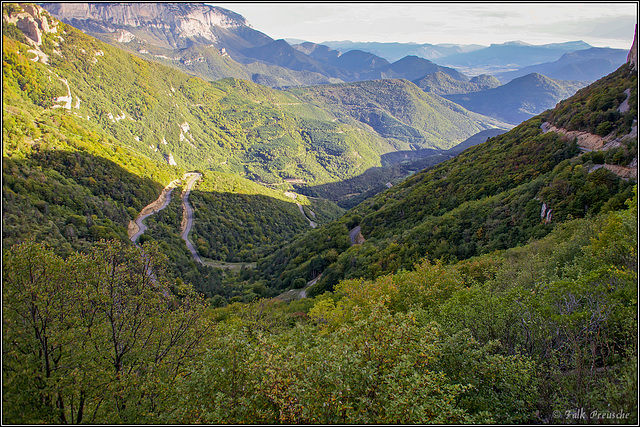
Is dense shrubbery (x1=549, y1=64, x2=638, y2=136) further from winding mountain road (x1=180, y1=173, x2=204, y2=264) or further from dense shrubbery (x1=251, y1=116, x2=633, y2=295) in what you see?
winding mountain road (x1=180, y1=173, x2=204, y2=264)

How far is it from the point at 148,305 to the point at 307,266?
2136 inches

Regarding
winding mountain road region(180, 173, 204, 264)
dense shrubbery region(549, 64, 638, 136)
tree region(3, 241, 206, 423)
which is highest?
dense shrubbery region(549, 64, 638, 136)

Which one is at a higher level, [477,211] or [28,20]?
[28,20]

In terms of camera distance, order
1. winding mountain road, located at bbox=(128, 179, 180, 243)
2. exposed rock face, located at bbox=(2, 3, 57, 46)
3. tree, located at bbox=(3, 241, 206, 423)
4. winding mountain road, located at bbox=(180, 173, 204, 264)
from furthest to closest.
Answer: exposed rock face, located at bbox=(2, 3, 57, 46)
winding mountain road, located at bbox=(180, 173, 204, 264)
winding mountain road, located at bbox=(128, 179, 180, 243)
tree, located at bbox=(3, 241, 206, 423)

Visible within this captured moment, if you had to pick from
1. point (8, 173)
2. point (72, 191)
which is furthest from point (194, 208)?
point (8, 173)

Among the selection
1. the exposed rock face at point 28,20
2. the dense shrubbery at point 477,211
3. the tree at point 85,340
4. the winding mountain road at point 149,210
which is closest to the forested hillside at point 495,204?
the dense shrubbery at point 477,211

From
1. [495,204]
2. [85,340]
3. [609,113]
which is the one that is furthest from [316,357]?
[609,113]

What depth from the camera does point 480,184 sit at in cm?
6066

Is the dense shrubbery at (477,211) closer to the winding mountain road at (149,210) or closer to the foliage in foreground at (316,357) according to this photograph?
the foliage in foreground at (316,357)

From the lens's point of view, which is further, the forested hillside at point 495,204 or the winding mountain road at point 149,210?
the winding mountain road at point 149,210

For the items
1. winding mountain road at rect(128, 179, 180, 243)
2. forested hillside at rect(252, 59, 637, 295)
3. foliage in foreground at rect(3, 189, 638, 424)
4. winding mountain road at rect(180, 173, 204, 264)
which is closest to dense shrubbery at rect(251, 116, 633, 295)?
forested hillside at rect(252, 59, 637, 295)

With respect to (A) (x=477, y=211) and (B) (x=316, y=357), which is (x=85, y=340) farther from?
(A) (x=477, y=211)

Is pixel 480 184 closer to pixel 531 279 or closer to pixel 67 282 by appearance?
pixel 531 279

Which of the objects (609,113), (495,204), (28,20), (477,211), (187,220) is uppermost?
(28,20)
